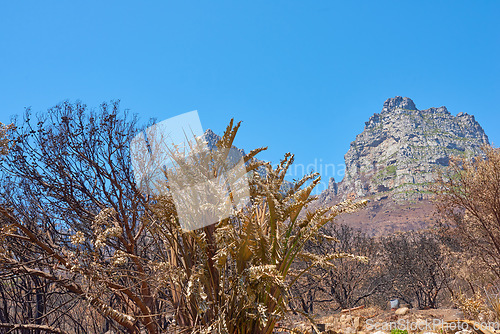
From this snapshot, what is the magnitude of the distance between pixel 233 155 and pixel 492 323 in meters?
3.92

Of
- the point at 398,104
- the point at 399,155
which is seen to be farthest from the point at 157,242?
the point at 398,104

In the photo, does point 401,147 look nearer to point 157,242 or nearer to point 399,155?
→ point 399,155

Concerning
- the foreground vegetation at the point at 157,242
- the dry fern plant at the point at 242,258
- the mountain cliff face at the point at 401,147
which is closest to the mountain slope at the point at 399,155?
the mountain cliff face at the point at 401,147

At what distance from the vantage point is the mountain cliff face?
116 meters

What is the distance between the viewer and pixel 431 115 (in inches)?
6132

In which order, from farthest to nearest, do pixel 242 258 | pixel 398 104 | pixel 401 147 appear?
1. pixel 398 104
2. pixel 401 147
3. pixel 242 258

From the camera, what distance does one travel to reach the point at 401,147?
13325 centimetres

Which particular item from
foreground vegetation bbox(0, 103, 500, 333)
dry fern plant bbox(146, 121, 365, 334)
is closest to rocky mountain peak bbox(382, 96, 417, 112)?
foreground vegetation bbox(0, 103, 500, 333)

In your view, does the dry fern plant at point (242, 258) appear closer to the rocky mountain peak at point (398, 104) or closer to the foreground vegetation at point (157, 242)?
the foreground vegetation at point (157, 242)

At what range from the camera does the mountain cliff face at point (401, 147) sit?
116500 mm

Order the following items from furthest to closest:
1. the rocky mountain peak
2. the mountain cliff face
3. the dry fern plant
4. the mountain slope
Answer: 1. the rocky mountain peak
2. the mountain cliff face
3. the mountain slope
4. the dry fern plant

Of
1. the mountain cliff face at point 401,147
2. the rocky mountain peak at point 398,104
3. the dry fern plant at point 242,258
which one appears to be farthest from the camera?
the rocky mountain peak at point 398,104

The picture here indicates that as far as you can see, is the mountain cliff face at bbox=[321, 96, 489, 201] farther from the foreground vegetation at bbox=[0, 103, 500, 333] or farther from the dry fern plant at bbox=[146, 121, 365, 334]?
the dry fern plant at bbox=[146, 121, 365, 334]

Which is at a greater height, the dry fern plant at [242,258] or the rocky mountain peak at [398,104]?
the rocky mountain peak at [398,104]
